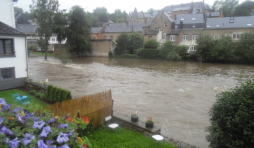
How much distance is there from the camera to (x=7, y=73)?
14594 millimetres

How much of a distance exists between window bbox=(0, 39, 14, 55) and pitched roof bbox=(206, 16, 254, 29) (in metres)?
45.4

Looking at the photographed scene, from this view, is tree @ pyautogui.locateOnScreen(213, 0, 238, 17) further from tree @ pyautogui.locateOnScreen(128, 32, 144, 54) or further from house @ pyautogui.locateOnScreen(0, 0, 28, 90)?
A: house @ pyautogui.locateOnScreen(0, 0, 28, 90)

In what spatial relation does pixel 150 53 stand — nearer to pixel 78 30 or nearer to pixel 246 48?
pixel 78 30

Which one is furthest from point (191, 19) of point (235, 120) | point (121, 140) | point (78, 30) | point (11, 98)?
point (235, 120)

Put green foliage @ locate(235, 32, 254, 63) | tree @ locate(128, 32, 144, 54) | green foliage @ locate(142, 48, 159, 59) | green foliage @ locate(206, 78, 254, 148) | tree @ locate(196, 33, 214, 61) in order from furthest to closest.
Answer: tree @ locate(128, 32, 144, 54) → green foliage @ locate(142, 48, 159, 59) → tree @ locate(196, 33, 214, 61) → green foliage @ locate(235, 32, 254, 63) → green foliage @ locate(206, 78, 254, 148)

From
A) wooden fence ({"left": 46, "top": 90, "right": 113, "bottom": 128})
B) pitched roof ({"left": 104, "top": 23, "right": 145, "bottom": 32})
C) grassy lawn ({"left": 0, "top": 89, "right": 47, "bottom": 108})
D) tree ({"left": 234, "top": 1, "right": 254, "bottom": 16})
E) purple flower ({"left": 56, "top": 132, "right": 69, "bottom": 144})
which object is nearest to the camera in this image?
purple flower ({"left": 56, "top": 132, "right": 69, "bottom": 144})

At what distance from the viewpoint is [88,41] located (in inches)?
1944

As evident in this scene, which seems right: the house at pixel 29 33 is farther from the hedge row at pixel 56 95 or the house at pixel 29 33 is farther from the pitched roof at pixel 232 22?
the hedge row at pixel 56 95

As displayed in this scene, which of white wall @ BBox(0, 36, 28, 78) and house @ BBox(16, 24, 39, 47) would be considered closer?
white wall @ BBox(0, 36, 28, 78)

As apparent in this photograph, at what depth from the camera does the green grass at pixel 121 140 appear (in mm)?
6070

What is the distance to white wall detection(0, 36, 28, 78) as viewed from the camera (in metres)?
14.6

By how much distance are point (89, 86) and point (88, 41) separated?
33.1 m

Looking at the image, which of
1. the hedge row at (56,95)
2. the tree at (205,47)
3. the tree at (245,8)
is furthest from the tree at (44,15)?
the tree at (245,8)

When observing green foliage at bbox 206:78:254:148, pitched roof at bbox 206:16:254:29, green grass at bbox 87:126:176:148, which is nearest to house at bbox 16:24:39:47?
pitched roof at bbox 206:16:254:29
